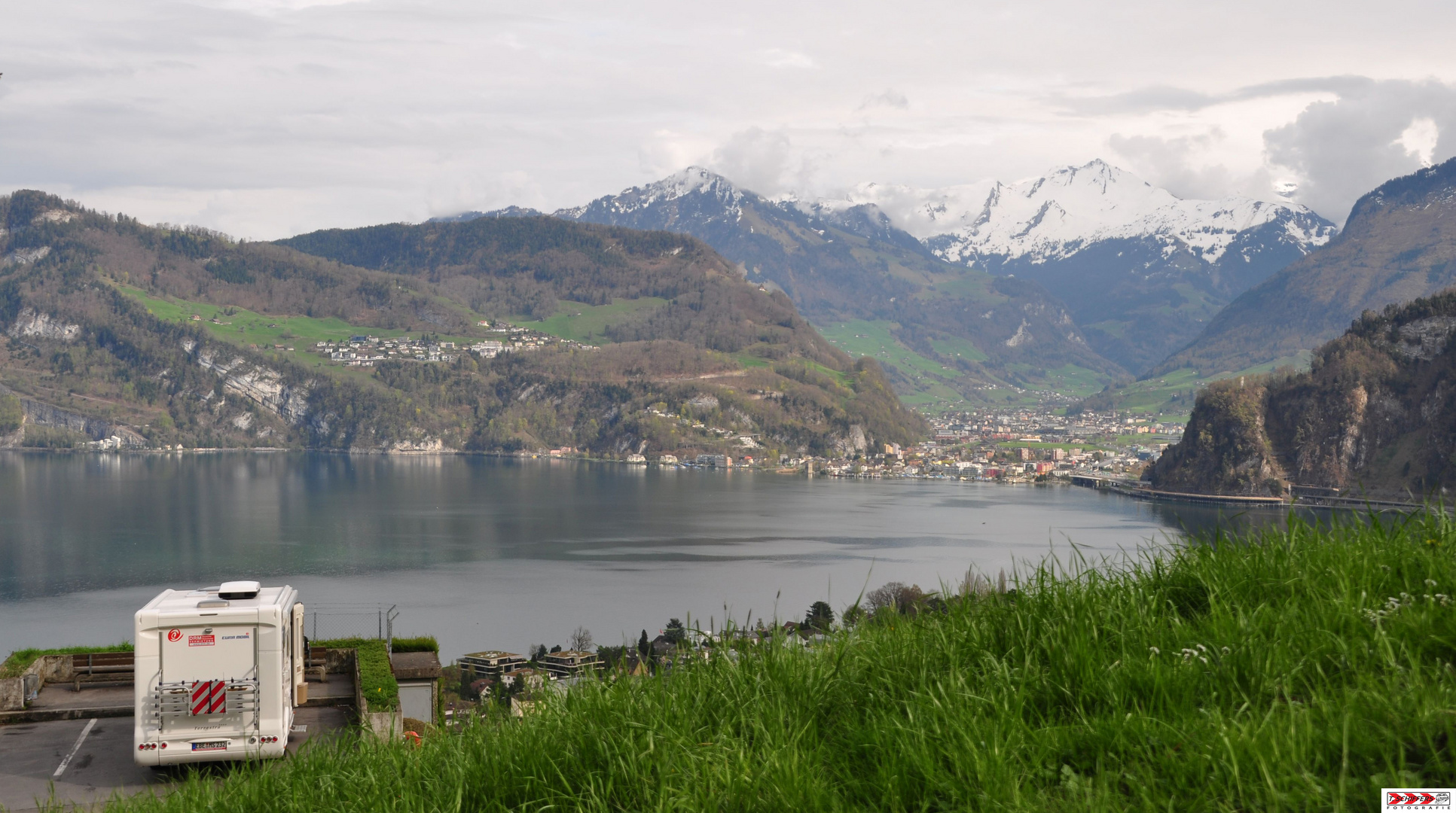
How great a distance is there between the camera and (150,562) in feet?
169

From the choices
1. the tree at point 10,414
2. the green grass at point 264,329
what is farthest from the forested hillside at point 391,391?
the tree at point 10,414

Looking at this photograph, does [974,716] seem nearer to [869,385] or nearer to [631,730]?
[631,730]

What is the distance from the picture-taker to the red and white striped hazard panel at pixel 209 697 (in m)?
7.11

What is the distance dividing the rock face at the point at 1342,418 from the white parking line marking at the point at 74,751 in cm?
8787

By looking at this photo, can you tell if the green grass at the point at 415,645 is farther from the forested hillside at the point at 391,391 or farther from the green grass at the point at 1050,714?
the forested hillside at the point at 391,391

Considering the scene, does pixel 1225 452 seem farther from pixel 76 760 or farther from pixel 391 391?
pixel 391 391

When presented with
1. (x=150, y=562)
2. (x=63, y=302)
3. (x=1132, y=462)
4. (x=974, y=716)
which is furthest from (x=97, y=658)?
(x=63, y=302)

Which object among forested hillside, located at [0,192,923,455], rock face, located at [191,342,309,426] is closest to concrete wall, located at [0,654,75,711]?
forested hillside, located at [0,192,923,455]

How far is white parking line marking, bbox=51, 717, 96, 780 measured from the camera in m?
7.34

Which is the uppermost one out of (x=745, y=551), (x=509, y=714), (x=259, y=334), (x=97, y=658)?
(x=259, y=334)

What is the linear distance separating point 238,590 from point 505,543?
5478cm

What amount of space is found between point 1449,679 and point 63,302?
213 meters

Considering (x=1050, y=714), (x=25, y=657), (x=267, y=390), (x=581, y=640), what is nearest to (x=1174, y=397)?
(x=267, y=390)

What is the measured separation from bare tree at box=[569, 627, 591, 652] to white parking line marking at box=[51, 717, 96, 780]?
20650 mm
